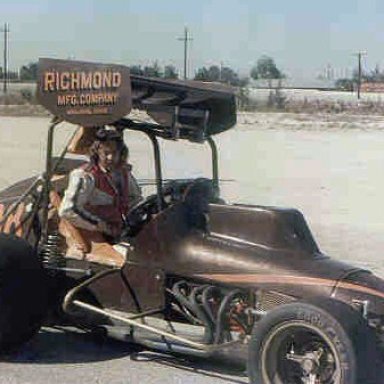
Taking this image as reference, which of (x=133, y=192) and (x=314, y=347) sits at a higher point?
(x=133, y=192)

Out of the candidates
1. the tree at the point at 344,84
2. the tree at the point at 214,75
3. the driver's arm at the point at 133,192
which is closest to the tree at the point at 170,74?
the driver's arm at the point at 133,192

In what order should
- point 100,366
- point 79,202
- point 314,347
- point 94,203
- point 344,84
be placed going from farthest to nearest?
point 344,84 → point 94,203 → point 79,202 → point 100,366 → point 314,347

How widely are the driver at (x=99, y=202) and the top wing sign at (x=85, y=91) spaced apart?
474 mm

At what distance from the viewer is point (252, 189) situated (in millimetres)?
16906

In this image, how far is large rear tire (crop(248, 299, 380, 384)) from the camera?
16.6 ft

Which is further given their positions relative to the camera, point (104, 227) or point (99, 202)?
point (99, 202)

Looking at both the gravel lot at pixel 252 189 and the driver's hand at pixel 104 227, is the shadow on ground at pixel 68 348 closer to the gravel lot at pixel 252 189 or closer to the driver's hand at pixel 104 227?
the gravel lot at pixel 252 189

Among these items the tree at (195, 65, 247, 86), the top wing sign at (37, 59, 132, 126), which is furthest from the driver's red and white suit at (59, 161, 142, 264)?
the tree at (195, 65, 247, 86)

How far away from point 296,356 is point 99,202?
1821 mm

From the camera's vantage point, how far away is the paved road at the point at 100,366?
6.00 m

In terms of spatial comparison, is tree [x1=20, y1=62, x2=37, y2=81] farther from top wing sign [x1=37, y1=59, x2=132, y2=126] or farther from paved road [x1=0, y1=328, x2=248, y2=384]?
paved road [x1=0, y1=328, x2=248, y2=384]

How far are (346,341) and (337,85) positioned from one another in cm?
13937

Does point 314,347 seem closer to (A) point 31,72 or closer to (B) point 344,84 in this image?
(A) point 31,72

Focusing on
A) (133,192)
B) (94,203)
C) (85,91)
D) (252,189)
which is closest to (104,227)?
(94,203)
